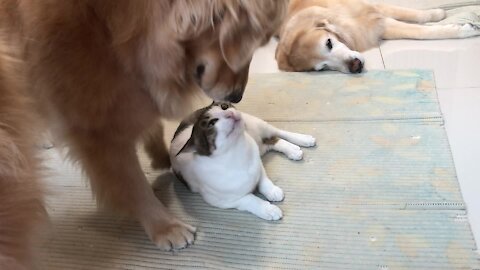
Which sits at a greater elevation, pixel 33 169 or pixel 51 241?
pixel 33 169

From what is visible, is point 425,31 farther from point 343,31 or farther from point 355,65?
point 355,65

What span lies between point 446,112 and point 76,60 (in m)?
1.43

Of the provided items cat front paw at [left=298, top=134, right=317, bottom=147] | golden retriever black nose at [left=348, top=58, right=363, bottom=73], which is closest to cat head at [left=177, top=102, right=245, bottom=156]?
cat front paw at [left=298, top=134, right=317, bottom=147]

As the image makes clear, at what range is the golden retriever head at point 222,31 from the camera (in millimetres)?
1098

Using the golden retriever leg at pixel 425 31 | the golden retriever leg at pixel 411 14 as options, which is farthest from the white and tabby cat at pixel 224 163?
the golden retriever leg at pixel 411 14

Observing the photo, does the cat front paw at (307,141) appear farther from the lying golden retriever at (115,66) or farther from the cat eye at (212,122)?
the lying golden retriever at (115,66)

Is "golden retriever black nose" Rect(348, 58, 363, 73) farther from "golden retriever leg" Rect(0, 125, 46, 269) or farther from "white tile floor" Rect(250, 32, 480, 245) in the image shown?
"golden retriever leg" Rect(0, 125, 46, 269)

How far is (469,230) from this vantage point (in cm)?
144

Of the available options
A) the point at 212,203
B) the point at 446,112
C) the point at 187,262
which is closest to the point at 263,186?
the point at 212,203

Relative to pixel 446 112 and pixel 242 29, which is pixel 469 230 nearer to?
pixel 446 112

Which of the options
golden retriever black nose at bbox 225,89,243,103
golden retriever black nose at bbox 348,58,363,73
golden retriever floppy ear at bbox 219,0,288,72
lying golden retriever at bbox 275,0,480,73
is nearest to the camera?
golden retriever floppy ear at bbox 219,0,288,72

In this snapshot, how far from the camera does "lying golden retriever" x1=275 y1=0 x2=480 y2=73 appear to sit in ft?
7.91

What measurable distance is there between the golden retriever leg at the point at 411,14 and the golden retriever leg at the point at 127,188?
6.20ft

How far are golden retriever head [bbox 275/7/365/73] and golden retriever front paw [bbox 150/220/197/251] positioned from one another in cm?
120
